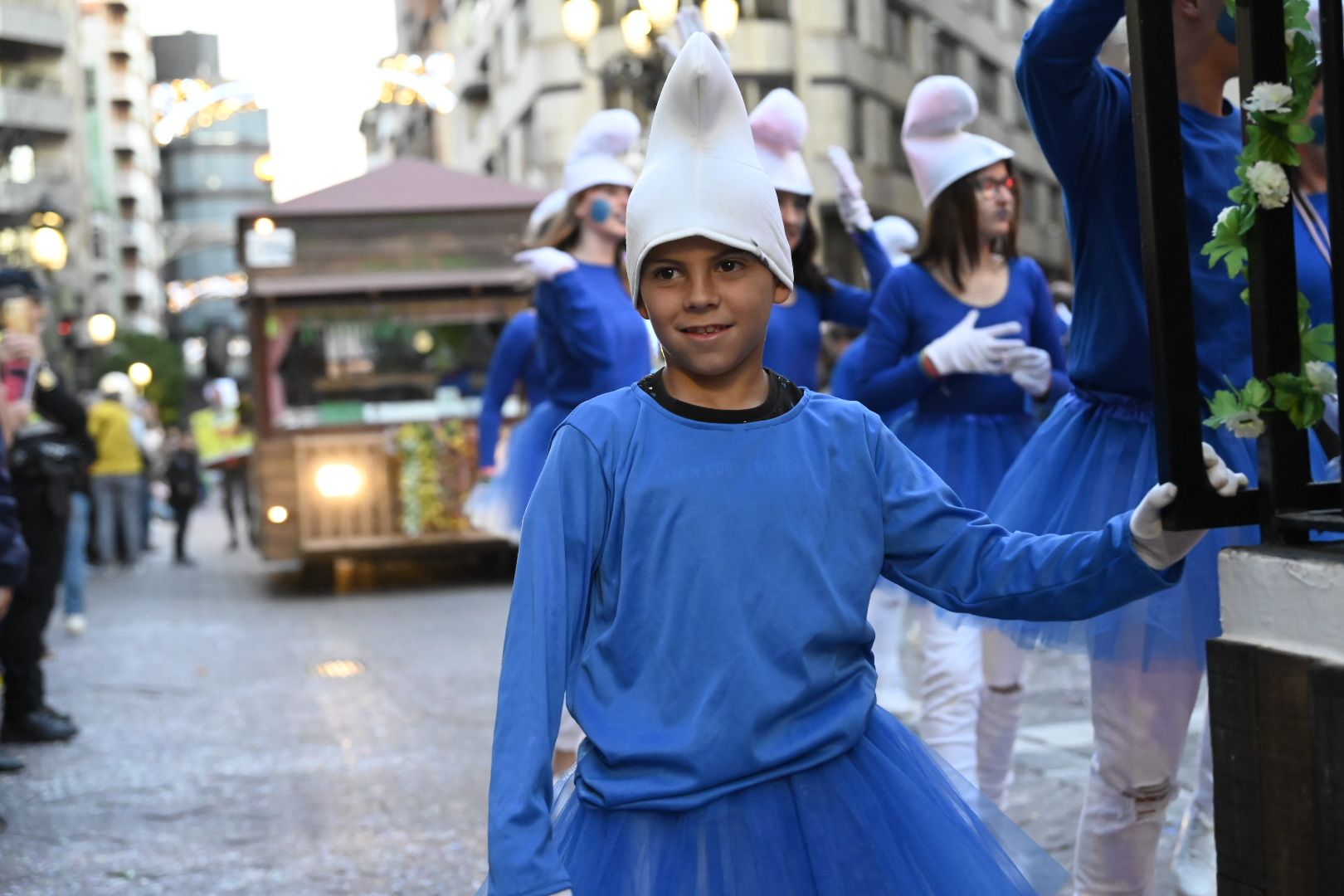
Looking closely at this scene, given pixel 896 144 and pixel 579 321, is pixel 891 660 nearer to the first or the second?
pixel 579 321

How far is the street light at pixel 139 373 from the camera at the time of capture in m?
67.4

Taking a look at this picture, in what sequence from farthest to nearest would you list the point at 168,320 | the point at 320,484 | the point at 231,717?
the point at 168,320 < the point at 320,484 < the point at 231,717

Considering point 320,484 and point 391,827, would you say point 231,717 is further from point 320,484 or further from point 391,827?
point 320,484

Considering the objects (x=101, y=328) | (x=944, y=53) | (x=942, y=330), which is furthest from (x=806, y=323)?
(x=101, y=328)

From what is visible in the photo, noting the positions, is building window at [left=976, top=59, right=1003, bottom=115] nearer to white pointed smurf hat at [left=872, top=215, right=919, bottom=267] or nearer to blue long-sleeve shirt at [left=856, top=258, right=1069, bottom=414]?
white pointed smurf hat at [left=872, top=215, right=919, bottom=267]

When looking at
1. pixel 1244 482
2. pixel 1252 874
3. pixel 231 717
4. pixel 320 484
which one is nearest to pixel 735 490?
pixel 1244 482

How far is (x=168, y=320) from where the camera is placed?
12438cm

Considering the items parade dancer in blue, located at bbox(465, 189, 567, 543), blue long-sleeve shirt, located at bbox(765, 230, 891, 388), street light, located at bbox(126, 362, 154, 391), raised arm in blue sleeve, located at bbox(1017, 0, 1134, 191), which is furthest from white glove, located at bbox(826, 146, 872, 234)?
street light, located at bbox(126, 362, 154, 391)

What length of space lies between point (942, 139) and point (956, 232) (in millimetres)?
273

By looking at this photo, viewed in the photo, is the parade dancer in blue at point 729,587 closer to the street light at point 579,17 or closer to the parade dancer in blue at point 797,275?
the parade dancer in blue at point 797,275

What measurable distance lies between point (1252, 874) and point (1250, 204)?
94 centimetres

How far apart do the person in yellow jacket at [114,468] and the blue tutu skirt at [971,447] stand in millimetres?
13363

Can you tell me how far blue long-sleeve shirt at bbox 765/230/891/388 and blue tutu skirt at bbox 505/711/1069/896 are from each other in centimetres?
304

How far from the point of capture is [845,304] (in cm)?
583
